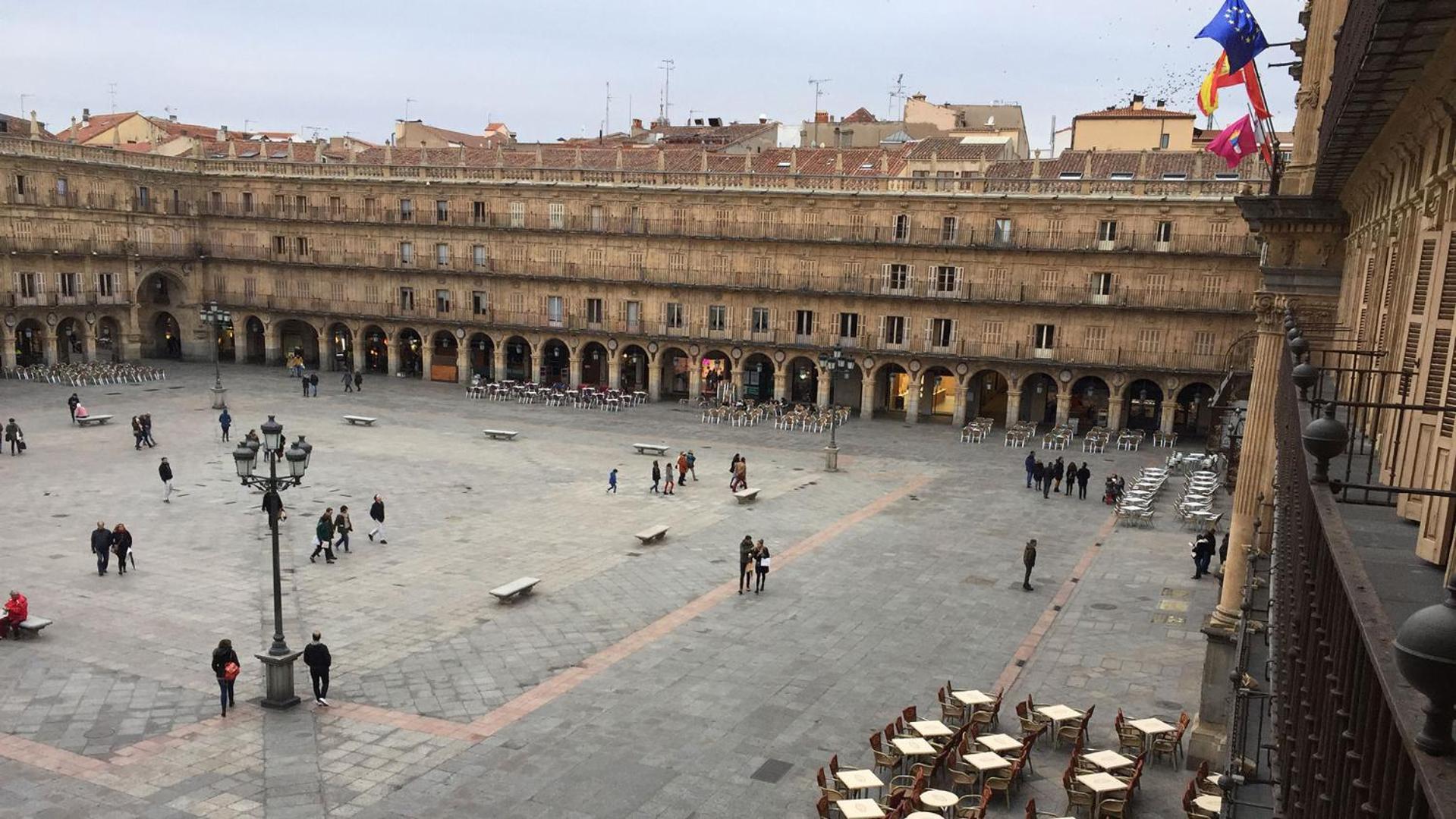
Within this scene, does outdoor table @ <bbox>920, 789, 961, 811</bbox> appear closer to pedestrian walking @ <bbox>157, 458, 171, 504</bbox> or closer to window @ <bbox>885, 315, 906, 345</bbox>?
pedestrian walking @ <bbox>157, 458, 171, 504</bbox>

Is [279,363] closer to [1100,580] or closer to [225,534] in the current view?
[225,534]

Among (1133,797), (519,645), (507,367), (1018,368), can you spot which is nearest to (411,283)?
(507,367)

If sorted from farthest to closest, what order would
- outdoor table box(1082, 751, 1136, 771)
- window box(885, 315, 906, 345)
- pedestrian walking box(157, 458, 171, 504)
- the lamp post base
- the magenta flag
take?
1. window box(885, 315, 906, 345)
2. pedestrian walking box(157, 458, 171, 504)
3. the magenta flag
4. the lamp post base
5. outdoor table box(1082, 751, 1136, 771)

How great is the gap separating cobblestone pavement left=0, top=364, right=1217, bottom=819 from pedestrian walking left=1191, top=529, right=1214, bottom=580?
17.2 inches

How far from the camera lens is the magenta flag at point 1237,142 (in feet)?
52.4

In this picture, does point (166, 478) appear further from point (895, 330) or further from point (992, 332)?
point (992, 332)

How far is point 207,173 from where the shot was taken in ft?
182

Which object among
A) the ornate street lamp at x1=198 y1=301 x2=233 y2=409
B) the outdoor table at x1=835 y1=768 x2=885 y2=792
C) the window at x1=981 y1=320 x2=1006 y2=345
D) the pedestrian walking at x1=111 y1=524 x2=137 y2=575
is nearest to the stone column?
the window at x1=981 y1=320 x2=1006 y2=345

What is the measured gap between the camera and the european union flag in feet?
45.2

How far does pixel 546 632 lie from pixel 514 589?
1654 mm

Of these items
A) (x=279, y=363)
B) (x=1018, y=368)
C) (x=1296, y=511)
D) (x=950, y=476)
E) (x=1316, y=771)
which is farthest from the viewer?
(x=279, y=363)

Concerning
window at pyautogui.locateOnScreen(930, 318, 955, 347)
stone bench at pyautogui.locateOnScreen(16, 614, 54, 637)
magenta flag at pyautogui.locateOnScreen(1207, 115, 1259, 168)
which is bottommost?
stone bench at pyautogui.locateOnScreen(16, 614, 54, 637)

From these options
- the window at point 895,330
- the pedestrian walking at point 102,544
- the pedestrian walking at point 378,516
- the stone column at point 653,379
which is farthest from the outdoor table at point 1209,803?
the stone column at point 653,379

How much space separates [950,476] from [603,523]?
42.8 ft
